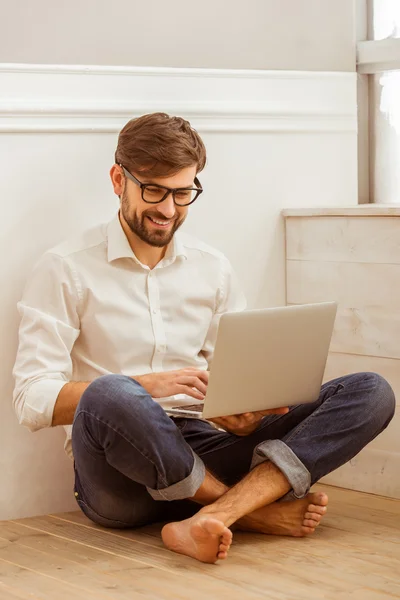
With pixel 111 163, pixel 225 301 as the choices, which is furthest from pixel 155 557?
pixel 111 163

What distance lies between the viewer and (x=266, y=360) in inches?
75.5

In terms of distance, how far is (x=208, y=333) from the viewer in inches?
91.2

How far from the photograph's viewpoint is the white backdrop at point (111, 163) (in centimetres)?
223

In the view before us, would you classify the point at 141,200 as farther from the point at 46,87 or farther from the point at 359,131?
the point at 359,131

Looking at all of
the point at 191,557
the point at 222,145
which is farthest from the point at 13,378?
the point at 222,145

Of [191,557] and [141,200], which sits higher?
[141,200]

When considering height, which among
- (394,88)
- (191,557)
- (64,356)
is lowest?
(191,557)

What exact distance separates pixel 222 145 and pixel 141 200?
0.49 meters

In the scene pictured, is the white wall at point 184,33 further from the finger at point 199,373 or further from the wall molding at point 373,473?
the wall molding at point 373,473

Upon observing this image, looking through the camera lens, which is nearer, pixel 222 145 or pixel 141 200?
pixel 141 200

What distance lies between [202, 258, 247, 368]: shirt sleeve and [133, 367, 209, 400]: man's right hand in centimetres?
31

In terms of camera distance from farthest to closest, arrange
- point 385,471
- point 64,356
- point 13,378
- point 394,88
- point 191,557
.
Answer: point 394,88 < point 385,471 < point 13,378 < point 64,356 < point 191,557

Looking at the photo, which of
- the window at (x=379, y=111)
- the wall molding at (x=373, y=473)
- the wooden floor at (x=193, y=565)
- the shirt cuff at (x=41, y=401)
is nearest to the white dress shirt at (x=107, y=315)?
the shirt cuff at (x=41, y=401)

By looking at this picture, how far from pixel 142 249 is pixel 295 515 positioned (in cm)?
62
